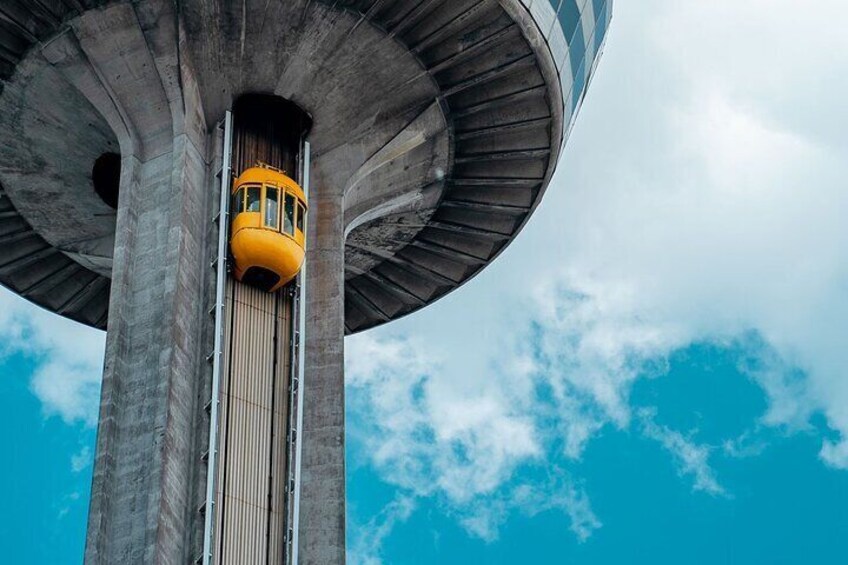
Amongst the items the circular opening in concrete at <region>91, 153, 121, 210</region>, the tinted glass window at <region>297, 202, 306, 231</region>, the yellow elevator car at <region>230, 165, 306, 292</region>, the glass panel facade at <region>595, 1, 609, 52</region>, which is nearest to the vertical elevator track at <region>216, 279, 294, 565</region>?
the yellow elevator car at <region>230, 165, 306, 292</region>

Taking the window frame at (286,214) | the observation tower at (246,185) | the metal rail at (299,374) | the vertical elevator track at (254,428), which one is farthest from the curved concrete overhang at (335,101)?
the vertical elevator track at (254,428)

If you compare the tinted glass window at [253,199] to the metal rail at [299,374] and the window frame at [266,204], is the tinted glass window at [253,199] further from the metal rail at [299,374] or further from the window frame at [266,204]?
the metal rail at [299,374]

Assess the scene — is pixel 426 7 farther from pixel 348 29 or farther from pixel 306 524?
pixel 306 524

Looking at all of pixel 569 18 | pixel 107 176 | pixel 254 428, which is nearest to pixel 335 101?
pixel 569 18

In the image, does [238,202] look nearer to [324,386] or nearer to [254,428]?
[324,386]

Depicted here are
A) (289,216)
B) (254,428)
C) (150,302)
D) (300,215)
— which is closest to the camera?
(254,428)

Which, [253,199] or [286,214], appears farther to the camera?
[286,214]
